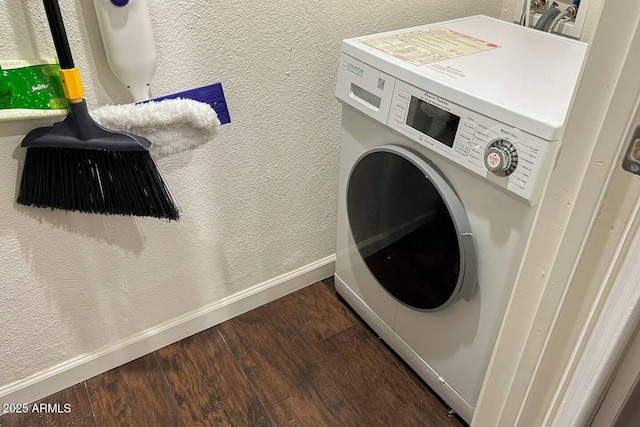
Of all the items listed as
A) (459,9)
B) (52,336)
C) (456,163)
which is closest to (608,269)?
(456,163)

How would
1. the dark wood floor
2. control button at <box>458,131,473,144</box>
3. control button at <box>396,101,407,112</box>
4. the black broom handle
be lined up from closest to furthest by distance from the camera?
the black broom handle, control button at <box>458,131,473,144</box>, control button at <box>396,101,407,112</box>, the dark wood floor

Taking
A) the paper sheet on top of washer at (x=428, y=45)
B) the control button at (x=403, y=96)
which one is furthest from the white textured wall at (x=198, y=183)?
the control button at (x=403, y=96)

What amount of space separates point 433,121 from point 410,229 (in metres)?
0.26

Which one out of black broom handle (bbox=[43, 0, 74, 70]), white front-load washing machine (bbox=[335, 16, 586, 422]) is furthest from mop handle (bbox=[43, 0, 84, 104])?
white front-load washing machine (bbox=[335, 16, 586, 422])

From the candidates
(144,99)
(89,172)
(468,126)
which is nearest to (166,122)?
(144,99)

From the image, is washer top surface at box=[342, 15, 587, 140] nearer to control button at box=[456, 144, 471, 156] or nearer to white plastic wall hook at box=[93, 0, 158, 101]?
control button at box=[456, 144, 471, 156]

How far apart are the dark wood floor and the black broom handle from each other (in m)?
0.80

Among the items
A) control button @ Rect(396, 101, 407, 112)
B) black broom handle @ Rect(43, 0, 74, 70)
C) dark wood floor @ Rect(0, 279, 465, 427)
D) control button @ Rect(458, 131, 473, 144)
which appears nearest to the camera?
black broom handle @ Rect(43, 0, 74, 70)

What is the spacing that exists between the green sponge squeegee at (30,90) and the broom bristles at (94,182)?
69mm

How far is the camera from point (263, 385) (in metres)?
1.24

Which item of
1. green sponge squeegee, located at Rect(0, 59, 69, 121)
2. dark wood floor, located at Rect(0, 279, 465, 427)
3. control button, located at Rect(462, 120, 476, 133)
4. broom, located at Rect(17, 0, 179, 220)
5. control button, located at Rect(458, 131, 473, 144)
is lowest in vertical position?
dark wood floor, located at Rect(0, 279, 465, 427)

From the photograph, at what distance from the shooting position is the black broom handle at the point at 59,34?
747 mm

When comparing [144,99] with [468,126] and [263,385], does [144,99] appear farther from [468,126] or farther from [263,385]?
[263,385]

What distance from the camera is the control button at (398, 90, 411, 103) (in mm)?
941
